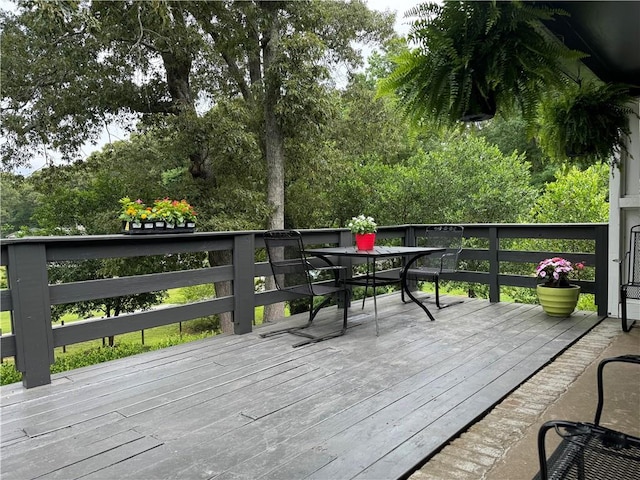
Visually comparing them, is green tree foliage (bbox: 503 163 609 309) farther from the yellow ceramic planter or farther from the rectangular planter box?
the rectangular planter box

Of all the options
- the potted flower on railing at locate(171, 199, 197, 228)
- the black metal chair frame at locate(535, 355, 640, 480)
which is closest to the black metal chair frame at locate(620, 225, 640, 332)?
the black metal chair frame at locate(535, 355, 640, 480)

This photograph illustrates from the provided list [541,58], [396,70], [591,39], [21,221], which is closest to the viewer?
[541,58]

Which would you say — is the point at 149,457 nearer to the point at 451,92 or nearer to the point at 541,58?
the point at 451,92

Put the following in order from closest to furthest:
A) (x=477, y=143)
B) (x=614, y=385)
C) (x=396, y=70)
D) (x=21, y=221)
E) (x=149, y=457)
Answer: (x=396, y=70), (x=149, y=457), (x=614, y=385), (x=21, y=221), (x=477, y=143)

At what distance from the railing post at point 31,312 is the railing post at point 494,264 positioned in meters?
4.31

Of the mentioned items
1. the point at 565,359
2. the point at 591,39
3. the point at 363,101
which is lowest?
the point at 565,359

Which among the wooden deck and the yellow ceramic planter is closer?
the wooden deck

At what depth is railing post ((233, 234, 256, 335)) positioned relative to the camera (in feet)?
12.0

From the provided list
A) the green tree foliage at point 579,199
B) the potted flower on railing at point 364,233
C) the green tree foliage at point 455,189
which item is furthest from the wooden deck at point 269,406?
the green tree foliage at point 455,189

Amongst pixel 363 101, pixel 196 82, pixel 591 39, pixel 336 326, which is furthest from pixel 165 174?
pixel 591 39

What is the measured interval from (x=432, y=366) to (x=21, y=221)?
347 inches

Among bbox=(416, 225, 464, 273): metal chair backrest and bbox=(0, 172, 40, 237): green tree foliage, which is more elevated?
bbox=(0, 172, 40, 237): green tree foliage

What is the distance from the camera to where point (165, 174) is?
883cm

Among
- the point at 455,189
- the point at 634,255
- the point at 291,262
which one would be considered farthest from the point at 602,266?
the point at 455,189
